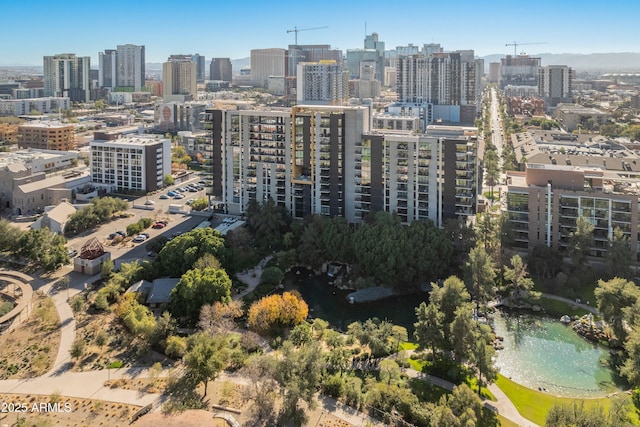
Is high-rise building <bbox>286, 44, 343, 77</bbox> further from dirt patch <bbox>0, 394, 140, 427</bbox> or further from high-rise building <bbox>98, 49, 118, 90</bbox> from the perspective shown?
dirt patch <bbox>0, 394, 140, 427</bbox>

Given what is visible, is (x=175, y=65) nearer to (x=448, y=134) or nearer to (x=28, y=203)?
(x=28, y=203)

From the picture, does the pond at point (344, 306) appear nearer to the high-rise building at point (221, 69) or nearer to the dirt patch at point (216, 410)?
the dirt patch at point (216, 410)

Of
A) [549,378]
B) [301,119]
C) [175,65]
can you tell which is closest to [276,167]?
[301,119]

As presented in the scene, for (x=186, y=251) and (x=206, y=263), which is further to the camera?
(x=186, y=251)

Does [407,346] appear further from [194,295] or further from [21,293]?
[21,293]

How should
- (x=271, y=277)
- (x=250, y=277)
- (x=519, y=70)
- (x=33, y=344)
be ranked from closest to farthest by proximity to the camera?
(x=33, y=344)
(x=271, y=277)
(x=250, y=277)
(x=519, y=70)

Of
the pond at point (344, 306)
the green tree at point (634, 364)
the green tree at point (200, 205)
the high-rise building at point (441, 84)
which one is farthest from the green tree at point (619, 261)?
the high-rise building at point (441, 84)

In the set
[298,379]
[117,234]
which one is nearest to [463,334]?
[298,379]
